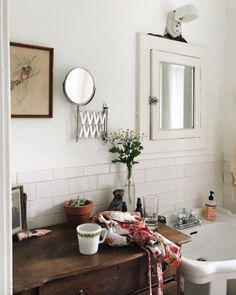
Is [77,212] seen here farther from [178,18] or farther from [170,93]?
[178,18]

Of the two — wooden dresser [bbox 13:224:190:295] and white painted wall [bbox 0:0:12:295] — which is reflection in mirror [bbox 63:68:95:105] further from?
white painted wall [bbox 0:0:12:295]

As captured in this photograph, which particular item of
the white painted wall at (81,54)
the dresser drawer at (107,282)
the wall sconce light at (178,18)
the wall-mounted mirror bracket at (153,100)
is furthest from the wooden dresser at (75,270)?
the wall sconce light at (178,18)

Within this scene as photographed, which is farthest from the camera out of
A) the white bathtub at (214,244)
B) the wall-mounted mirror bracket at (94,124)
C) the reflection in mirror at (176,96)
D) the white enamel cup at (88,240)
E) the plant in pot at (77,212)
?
the reflection in mirror at (176,96)

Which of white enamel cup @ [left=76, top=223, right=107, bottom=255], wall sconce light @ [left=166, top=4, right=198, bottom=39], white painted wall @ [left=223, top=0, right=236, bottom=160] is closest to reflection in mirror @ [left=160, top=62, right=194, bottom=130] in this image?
wall sconce light @ [left=166, top=4, right=198, bottom=39]

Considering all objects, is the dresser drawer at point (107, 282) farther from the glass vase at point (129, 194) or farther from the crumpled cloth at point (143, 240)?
the glass vase at point (129, 194)

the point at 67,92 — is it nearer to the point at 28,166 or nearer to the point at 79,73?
the point at 79,73

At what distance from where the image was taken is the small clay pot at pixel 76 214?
4.64ft

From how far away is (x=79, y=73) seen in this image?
1.49 meters

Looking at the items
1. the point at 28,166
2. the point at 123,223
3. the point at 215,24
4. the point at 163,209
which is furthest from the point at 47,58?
the point at 215,24

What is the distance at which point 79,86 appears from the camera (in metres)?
1.49

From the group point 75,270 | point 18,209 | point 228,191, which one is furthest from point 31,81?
point 228,191

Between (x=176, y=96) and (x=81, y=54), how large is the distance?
686 millimetres

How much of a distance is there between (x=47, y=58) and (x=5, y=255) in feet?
3.22

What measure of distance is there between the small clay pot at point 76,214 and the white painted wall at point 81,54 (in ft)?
0.75
